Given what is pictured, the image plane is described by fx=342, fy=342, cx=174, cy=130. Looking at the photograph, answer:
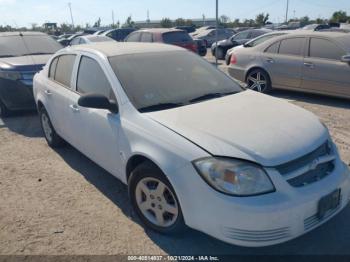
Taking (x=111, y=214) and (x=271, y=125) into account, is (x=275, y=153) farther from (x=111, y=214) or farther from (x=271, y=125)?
(x=111, y=214)

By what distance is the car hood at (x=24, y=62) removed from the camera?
6.58 m

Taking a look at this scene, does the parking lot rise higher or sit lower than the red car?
lower

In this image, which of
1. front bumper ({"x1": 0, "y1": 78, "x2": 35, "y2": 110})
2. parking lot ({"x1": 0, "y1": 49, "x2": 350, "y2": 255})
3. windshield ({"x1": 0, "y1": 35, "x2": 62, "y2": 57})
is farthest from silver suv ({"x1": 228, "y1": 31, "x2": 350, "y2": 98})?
front bumper ({"x1": 0, "y1": 78, "x2": 35, "y2": 110})

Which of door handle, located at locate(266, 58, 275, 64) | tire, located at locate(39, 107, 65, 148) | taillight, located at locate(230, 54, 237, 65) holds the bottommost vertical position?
tire, located at locate(39, 107, 65, 148)

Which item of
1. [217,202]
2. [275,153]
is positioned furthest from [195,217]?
[275,153]

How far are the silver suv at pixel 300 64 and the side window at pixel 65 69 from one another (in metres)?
4.95

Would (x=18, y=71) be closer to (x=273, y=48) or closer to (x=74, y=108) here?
(x=74, y=108)

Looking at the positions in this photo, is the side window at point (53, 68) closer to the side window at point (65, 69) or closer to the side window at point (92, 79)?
the side window at point (65, 69)

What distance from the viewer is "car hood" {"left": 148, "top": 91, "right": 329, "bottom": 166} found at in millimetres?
2497

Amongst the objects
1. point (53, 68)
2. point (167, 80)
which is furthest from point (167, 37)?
point (167, 80)

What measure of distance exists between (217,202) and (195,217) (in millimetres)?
274

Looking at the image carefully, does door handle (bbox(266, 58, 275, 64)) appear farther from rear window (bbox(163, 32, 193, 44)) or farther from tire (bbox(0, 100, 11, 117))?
tire (bbox(0, 100, 11, 117))

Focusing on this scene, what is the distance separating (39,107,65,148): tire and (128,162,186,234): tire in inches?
93.1

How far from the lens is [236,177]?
7.94ft
